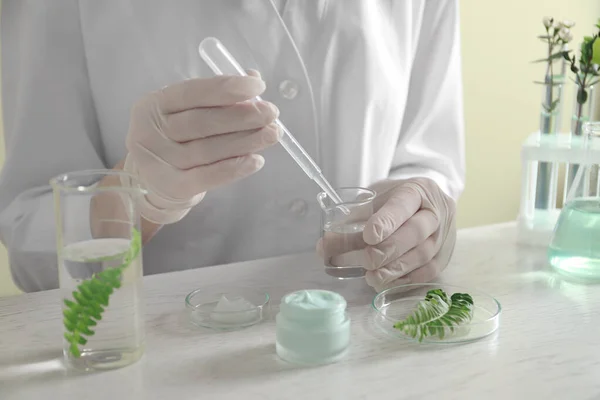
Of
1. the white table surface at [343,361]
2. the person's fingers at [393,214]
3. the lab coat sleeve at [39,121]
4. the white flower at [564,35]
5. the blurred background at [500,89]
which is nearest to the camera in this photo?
the white table surface at [343,361]

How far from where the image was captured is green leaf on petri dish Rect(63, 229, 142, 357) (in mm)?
676

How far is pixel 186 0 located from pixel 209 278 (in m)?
0.45

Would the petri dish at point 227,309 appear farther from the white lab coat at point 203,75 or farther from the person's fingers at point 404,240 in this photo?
the white lab coat at point 203,75

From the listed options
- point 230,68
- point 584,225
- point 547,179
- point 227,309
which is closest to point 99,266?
point 227,309

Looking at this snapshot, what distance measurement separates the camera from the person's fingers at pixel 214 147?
851 mm

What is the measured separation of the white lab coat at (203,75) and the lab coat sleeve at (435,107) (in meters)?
0.04

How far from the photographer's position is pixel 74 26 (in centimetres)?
109

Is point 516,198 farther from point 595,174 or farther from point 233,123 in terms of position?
point 233,123

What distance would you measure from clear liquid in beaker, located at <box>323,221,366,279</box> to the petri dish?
11cm

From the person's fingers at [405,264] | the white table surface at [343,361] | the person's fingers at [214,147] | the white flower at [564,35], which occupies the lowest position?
the white table surface at [343,361]

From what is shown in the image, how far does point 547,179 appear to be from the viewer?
116cm

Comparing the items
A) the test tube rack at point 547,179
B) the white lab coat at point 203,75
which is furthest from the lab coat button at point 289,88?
the test tube rack at point 547,179

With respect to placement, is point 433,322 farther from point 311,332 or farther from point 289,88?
point 289,88

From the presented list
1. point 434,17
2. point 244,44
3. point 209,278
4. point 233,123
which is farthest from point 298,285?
point 434,17
